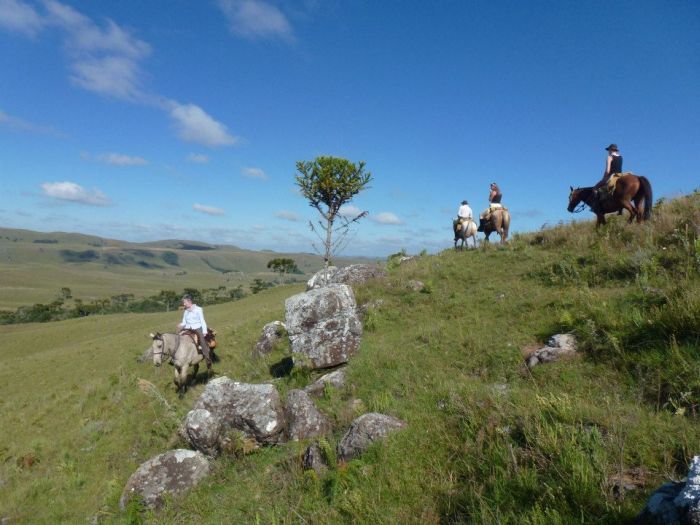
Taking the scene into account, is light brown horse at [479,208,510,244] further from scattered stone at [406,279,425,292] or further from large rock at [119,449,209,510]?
large rock at [119,449,209,510]

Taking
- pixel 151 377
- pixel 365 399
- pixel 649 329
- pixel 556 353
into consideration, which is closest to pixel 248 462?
pixel 365 399

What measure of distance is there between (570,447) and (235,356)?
1421 centimetres

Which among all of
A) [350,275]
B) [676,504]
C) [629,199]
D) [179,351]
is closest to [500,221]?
[629,199]

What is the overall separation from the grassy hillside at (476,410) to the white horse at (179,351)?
67 centimetres

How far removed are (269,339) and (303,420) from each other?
26.8 feet

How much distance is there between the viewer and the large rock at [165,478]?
7148 mm

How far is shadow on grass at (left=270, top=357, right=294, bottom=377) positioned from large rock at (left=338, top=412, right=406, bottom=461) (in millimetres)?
6286

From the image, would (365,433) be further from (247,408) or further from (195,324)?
(195,324)

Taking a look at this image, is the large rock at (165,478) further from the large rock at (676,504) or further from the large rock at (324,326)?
the large rock at (676,504)

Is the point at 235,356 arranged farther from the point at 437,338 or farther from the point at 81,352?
the point at 81,352

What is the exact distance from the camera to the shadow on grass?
1266cm

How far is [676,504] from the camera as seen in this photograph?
289 cm

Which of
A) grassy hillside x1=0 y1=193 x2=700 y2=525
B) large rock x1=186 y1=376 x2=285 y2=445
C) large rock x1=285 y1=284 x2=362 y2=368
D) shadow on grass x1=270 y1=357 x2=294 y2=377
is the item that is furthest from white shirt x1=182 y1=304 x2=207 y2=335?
large rock x1=186 y1=376 x2=285 y2=445

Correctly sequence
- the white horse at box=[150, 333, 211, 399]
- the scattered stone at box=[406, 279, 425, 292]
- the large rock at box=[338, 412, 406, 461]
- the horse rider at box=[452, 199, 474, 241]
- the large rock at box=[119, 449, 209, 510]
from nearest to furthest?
the large rock at box=[338, 412, 406, 461]
the large rock at box=[119, 449, 209, 510]
the white horse at box=[150, 333, 211, 399]
the scattered stone at box=[406, 279, 425, 292]
the horse rider at box=[452, 199, 474, 241]
